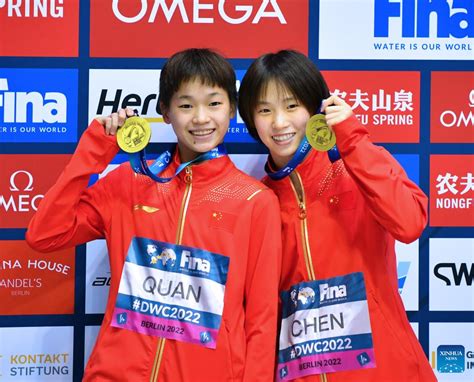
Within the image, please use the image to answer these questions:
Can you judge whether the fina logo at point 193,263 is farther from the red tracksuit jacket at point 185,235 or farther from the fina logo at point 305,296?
the fina logo at point 305,296

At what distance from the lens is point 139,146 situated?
1839 millimetres

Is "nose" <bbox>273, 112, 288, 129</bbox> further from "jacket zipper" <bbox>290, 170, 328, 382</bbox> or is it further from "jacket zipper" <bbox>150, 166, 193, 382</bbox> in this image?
"jacket zipper" <bbox>150, 166, 193, 382</bbox>

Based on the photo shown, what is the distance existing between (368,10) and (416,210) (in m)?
0.90

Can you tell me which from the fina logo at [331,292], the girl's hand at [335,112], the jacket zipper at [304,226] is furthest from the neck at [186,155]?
the fina logo at [331,292]

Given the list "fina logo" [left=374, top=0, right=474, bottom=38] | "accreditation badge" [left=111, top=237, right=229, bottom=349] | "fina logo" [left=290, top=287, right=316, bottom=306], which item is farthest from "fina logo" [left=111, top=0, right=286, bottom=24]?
"fina logo" [left=290, top=287, right=316, bottom=306]

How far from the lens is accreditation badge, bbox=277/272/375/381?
1.78 metres

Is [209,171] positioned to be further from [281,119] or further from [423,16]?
[423,16]

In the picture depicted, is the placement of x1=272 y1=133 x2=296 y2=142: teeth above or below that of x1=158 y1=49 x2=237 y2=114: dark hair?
below

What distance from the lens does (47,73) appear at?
226cm

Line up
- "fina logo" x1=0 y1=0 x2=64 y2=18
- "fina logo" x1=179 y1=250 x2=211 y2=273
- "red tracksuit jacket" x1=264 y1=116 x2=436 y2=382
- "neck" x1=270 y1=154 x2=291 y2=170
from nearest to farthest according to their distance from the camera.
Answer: "red tracksuit jacket" x1=264 y1=116 x2=436 y2=382
"fina logo" x1=179 y1=250 x2=211 y2=273
"neck" x1=270 y1=154 x2=291 y2=170
"fina logo" x1=0 y1=0 x2=64 y2=18

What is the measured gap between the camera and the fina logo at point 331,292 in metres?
1.80

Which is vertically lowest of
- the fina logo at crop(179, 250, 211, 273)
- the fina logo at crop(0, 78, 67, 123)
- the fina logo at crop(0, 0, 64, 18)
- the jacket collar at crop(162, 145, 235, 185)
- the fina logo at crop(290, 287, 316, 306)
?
the fina logo at crop(290, 287, 316, 306)

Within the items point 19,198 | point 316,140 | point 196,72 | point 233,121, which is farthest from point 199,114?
point 19,198

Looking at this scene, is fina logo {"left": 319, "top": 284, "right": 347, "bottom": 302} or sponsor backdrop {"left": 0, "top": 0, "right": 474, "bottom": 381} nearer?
fina logo {"left": 319, "top": 284, "right": 347, "bottom": 302}
